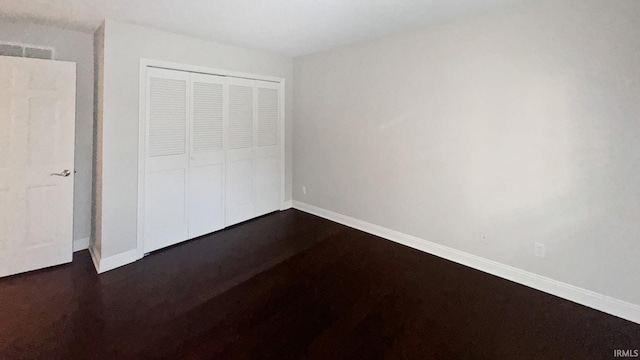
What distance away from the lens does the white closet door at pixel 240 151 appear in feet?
14.1

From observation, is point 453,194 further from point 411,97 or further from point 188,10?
point 188,10

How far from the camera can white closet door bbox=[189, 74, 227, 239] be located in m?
3.89

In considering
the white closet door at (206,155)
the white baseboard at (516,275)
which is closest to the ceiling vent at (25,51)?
the white closet door at (206,155)

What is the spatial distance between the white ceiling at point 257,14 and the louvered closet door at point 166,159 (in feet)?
2.03

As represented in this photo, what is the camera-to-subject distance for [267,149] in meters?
4.85

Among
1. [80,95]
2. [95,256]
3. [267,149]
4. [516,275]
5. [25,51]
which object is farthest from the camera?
[267,149]

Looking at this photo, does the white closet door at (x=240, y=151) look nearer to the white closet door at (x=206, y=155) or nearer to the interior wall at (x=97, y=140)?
the white closet door at (x=206, y=155)

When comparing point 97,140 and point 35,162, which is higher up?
point 97,140

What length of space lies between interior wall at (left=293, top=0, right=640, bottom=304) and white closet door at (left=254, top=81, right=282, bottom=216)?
1.00 meters

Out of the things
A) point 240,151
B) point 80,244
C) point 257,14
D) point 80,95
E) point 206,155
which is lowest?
point 80,244

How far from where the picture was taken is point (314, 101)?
480 centimetres

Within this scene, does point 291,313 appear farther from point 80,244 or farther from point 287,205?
point 287,205

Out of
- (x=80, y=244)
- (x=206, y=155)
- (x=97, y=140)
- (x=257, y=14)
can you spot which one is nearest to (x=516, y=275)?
(x=257, y=14)

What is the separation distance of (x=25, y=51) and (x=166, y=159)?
1.62 m
